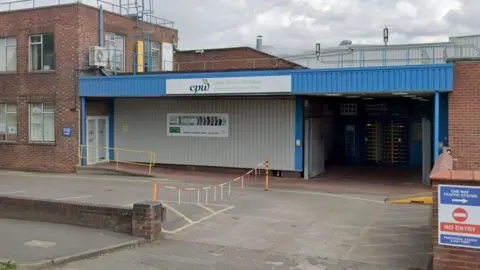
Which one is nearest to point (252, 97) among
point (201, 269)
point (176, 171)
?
point (176, 171)

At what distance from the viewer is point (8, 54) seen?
24906mm

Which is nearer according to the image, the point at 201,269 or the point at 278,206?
the point at 201,269

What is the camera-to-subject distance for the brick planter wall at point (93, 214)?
988cm

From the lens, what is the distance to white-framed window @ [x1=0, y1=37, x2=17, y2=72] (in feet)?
81.0

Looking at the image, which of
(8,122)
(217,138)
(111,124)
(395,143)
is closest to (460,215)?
(217,138)

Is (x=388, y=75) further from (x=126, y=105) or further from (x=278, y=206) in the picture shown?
(x=126, y=105)

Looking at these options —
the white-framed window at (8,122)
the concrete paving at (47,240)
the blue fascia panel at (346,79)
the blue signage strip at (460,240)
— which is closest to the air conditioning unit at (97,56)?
the blue fascia panel at (346,79)

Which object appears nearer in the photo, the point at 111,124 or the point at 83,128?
the point at 83,128

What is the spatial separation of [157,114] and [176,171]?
113 inches

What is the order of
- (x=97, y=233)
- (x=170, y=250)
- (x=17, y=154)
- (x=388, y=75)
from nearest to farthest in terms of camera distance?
1. (x=170, y=250)
2. (x=97, y=233)
3. (x=388, y=75)
4. (x=17, y=154)

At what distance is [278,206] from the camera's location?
1392 centimetres

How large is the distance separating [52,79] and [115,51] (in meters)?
3.20

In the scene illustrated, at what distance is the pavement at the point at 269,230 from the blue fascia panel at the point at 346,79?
11.9ft

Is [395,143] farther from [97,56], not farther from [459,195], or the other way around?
[459,195]
